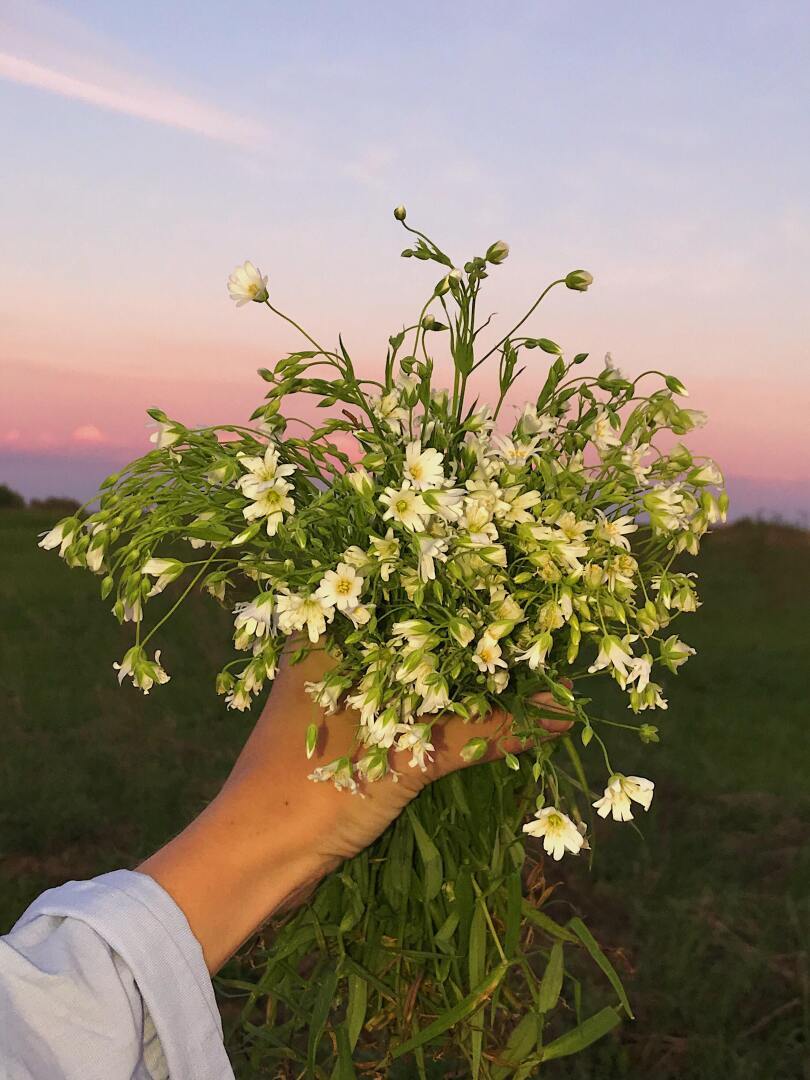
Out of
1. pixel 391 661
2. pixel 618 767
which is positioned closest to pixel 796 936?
pixel 618 767

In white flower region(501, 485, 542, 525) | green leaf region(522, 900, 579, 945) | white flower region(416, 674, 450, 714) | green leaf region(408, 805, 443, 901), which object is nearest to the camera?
white flower region(416, 674, 450, 714)

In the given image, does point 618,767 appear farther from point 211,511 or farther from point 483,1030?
point 211,511

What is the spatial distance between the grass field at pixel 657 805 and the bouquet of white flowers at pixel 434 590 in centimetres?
122

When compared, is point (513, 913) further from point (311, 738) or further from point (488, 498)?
point (488, 498)

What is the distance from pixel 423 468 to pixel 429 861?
0.86 m

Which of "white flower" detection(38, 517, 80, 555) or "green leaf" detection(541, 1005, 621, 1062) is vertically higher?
"white flower" detection(38, 517, 80, 555)

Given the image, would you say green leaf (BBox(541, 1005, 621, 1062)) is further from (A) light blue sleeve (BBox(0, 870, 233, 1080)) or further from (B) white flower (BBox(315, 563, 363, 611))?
(B) white flower (BBox(315, 563, 363, 611))

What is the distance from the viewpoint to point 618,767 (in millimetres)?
6672

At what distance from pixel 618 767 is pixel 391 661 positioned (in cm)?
511

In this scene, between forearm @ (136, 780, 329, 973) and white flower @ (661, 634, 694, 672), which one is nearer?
forearm @ (136, 780, 329, 973)

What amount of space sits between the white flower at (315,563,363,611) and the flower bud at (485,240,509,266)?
75 centimetres

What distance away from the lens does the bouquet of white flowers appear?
73.4 inches

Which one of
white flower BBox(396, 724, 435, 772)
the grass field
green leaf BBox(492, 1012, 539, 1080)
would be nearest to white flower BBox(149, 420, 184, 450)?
white flower BBox(396, 724, 435, 772)

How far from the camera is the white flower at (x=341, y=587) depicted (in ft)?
5.92
